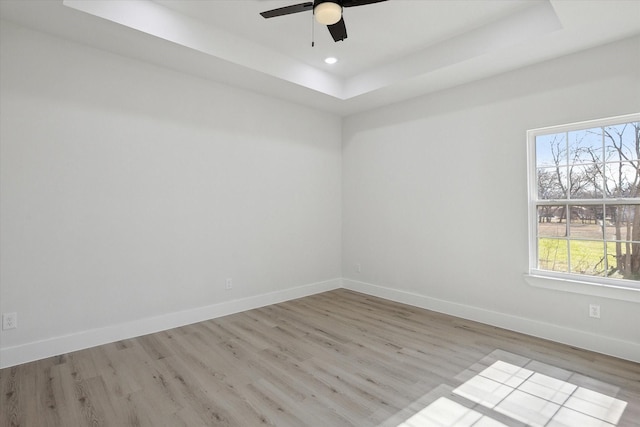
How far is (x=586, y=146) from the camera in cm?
322

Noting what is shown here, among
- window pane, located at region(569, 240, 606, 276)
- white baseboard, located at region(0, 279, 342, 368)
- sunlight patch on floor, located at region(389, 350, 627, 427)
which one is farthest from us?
window pane, located at region(569, 240, 606, 276)

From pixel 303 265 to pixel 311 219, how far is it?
27.5 inches

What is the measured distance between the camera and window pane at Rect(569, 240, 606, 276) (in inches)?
123

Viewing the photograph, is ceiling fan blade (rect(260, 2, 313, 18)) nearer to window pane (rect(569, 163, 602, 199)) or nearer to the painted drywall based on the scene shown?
the painted drywall

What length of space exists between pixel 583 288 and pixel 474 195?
1371 millimetres

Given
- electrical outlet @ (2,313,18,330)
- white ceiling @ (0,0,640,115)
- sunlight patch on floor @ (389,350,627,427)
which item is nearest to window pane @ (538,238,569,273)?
A: sunlight patch on floor @ (389,350,627,427)

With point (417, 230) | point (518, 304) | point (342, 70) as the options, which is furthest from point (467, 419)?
point (342, 70)

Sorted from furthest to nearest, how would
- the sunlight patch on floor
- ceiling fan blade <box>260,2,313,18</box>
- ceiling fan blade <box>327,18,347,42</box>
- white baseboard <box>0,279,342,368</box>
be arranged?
white baseboard <box>0,279,342,368</box>, ceiling fan blade <box>327,18,347,42</box>, ceiling fan blade <box>260,2,313,18</box>, the sunlight patch on floor

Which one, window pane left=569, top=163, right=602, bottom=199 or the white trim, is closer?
the white trim

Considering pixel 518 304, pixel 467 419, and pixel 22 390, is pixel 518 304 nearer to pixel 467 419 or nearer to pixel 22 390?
pixel 467 419

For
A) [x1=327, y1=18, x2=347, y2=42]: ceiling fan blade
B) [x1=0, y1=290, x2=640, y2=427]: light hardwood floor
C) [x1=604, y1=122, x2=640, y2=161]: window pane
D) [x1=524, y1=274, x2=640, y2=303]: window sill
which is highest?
[x1=327, y1=18, x2=347, y2=42]: ceiling fan blade

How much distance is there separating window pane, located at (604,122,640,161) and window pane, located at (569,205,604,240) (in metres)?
0.49

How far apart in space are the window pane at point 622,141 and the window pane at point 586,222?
1.60 feet

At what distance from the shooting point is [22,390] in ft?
7.90
